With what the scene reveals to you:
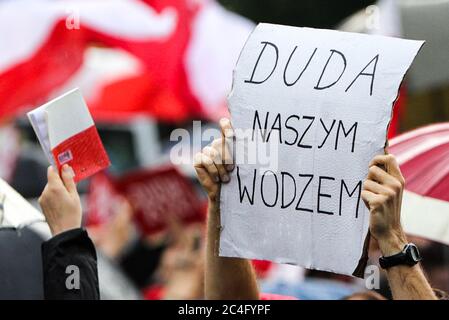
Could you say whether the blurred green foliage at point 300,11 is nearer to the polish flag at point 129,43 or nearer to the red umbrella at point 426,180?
the polish flag at point 129,43

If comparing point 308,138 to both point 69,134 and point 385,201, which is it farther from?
point 69,134

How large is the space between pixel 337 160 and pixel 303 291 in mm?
1701

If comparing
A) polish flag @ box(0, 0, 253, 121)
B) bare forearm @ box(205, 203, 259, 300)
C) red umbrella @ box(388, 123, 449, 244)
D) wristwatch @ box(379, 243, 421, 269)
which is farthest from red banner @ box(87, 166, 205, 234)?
wristwatch @ box(379, 243, 421, 269)

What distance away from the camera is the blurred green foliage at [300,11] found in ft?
51.1

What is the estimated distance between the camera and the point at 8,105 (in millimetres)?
8234

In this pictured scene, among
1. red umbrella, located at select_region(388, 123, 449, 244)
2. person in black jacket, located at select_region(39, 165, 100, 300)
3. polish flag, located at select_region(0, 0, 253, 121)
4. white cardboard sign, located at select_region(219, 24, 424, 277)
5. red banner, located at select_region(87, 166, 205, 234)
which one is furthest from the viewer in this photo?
polish flag, located at select_region(0, 0, 253, 121)

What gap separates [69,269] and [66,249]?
0.06m

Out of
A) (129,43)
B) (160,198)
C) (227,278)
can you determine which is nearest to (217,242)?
(227,278)

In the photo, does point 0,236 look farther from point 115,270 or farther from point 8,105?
point 8,105

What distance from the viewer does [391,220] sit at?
10.8ft

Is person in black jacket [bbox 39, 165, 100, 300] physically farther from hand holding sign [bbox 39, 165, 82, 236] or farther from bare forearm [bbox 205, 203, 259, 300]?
bare forearm [bbox 205, 203, 259, 300]

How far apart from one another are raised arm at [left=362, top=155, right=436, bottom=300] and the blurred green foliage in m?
12.2

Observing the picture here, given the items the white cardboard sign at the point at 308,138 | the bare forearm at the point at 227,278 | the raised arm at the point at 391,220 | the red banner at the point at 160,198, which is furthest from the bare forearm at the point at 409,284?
the red banner at the point at 160,198

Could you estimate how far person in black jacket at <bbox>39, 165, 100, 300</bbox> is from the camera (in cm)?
354
